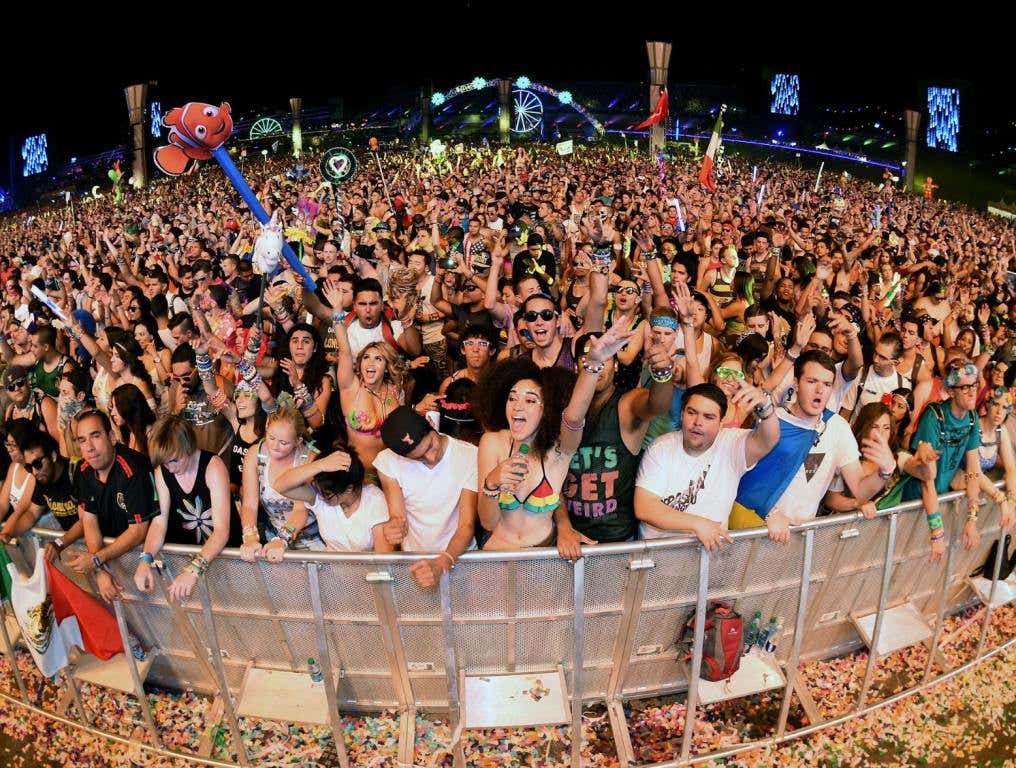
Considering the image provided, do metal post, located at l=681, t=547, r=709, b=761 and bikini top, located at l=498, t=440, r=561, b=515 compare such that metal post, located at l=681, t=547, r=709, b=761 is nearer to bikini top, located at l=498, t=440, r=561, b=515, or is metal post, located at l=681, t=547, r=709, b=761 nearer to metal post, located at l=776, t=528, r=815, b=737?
metal post, located at l=776, t=528, r=815, b=737

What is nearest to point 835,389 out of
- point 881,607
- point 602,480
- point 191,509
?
point 881,607

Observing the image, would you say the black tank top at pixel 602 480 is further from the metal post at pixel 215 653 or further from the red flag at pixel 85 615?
the red flag at pixel 85 615

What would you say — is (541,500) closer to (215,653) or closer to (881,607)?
(215,653)

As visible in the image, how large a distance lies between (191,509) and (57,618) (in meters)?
0.92

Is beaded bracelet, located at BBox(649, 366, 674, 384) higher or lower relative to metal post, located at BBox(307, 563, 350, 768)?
higher

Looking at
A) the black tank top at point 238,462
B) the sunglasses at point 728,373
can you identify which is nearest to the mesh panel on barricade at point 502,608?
the sunglasses at point 728,373

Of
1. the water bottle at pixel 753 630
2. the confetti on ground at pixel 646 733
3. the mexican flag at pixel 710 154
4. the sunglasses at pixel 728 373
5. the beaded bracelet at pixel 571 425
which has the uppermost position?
the mexican flag at pixel 710 154

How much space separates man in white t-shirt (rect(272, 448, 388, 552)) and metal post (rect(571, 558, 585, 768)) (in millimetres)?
954

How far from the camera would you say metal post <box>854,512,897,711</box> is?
145 inches

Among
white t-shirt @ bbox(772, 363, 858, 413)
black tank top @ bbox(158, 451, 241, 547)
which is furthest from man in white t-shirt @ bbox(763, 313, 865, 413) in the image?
black tank top @ bbox(158, 451, 241, 547)

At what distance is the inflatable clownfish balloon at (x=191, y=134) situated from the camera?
4.87 metres

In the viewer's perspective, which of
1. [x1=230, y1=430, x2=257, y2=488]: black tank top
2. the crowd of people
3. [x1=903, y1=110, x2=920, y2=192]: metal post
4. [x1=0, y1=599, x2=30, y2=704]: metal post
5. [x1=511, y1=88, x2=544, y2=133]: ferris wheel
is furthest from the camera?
[x1=511, y1=88, x2=544, y2=133]: ferris wheel

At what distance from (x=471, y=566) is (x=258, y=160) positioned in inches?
1165

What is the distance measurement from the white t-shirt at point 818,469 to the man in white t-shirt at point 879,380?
1564 mm
